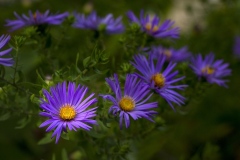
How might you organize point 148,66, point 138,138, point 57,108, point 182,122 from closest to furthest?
1. point 57,108
2. point 148,66
3. point 138,138
4. point 182,122

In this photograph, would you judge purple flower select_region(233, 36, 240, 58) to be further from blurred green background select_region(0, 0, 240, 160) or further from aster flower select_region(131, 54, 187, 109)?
aster flower select_region(131, 54, 187, 109)

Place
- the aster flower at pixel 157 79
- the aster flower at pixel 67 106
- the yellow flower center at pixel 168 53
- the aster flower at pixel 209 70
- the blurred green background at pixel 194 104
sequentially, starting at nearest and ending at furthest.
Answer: the aster flower at pixel 67 106 → the aster flower at pixel 157 79 → the aster flower at pixel 209 70 → the yellow flower center at pixel 168 53 → the blurred green background at pixel 194 104

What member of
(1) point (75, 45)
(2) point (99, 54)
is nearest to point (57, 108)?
(2) point (99, 54)

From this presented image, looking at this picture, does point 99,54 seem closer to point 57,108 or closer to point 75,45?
point 57,108

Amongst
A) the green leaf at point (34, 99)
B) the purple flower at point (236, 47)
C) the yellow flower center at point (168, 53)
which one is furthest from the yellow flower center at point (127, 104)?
the purple flower at point (236, 47)

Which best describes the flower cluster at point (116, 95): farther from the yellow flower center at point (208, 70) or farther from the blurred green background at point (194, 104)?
the blurred green background at point (194, 104)

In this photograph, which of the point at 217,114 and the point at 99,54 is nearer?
the point at 99,54
